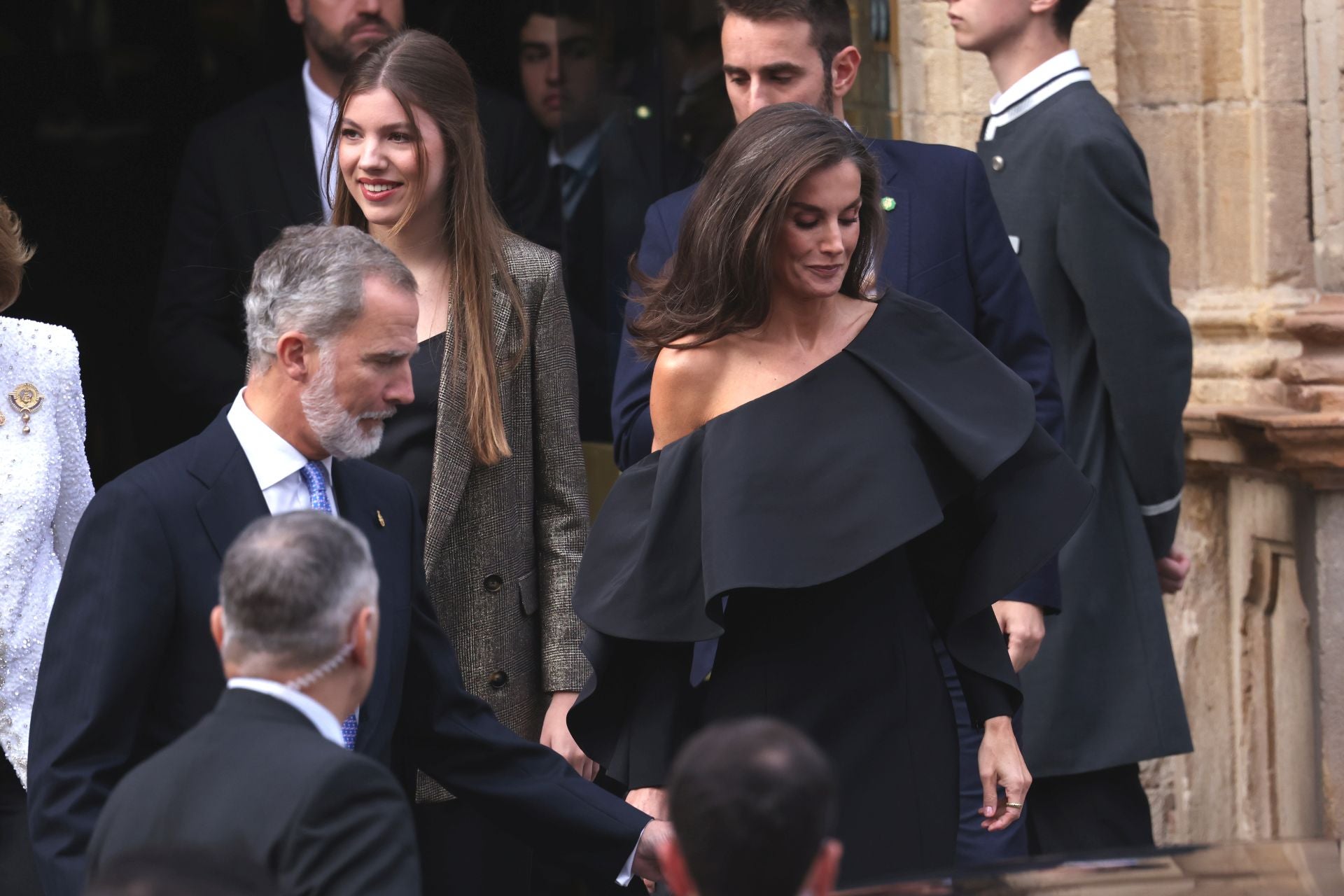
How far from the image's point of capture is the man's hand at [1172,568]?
5098mm

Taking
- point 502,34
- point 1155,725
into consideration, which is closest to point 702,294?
point 1155,725

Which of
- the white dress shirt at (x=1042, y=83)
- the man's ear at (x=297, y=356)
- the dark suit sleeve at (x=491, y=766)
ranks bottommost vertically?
the dark suit sleeve at (x=491, y=766)

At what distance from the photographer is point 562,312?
443 centimetres

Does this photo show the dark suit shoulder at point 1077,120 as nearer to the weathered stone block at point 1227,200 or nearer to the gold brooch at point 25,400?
the weathered stone block at point 1227,200

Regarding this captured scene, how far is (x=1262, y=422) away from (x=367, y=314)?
312cm

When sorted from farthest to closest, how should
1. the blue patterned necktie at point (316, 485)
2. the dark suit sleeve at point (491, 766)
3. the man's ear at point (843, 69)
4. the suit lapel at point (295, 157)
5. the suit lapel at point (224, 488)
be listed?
the suit lapel at point (295, 157) → the man's ear at point (843, 69) → the dark suit sleeve at point (491, 766) → the blue patterned necktie at point (316, 485) → the suit lapel at point (224, 488)

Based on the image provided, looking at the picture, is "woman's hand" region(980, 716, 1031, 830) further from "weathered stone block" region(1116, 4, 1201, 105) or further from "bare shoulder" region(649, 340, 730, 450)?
"weathered stone block" region(1116, 4, 1201, 105)

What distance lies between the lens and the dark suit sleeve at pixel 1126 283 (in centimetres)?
467

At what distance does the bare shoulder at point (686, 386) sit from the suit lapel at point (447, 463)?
599mm

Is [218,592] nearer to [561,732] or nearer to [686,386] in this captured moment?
[686,386]

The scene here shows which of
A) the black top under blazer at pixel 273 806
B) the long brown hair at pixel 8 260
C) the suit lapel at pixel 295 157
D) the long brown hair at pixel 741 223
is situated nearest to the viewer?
the black top under blazer at pixel 273 806

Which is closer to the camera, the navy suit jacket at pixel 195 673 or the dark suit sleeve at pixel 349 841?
the dark suit sleeve at pixel 349 841

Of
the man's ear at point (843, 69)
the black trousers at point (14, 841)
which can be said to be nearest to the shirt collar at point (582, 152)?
the man's ear at point (843, 69)

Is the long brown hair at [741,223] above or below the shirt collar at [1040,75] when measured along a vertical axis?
below
